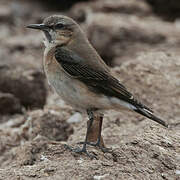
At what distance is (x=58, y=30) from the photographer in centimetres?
597

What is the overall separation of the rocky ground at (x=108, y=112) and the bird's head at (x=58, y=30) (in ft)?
4.17

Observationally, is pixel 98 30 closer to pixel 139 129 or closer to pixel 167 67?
pixel 167 67

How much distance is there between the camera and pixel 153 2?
44.1ft

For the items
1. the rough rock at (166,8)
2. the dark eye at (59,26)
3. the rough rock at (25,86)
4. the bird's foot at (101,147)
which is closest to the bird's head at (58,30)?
the dark eye at (59,26)

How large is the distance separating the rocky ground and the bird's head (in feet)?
4.17

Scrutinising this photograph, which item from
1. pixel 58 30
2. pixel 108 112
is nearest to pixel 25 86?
pixel 108 112

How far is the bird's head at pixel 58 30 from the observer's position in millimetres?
5930

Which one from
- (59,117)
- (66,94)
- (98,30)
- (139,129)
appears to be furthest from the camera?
(98,30)

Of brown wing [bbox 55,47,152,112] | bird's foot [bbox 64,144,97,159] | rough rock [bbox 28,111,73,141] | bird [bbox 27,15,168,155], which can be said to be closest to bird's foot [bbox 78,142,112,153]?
bird [bbox 27,15,168,155]

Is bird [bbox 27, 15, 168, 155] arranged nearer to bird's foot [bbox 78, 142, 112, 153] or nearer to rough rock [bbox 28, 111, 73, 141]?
bird's foot [bbox 78, 142, 112, 153]

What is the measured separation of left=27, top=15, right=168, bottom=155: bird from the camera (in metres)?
5.55

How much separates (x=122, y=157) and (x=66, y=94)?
3.10 feet

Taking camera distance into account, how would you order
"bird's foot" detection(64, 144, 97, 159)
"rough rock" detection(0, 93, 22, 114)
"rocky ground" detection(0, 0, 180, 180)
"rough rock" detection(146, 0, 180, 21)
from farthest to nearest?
"rough rock" detection(146, 0, 180, 21), "rough rock" detection(0, 93, 22, 114), "bird's foot" detection(64, 144, 97, 159), "rocky ground" detection(0, 0, 180, 180)

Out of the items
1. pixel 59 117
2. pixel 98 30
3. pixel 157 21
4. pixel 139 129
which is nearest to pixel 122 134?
pixel 139 129
